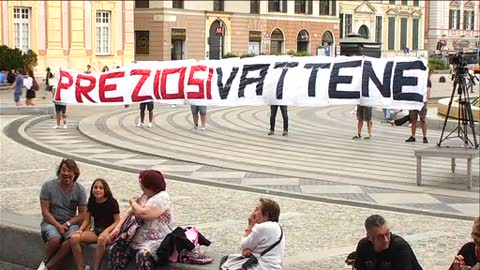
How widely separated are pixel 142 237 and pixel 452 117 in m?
19.1

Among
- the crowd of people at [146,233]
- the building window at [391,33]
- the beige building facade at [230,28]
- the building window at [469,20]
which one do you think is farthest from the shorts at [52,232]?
the building window at [469,20]

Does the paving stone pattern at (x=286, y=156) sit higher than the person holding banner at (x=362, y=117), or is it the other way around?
the person holding banner at (x=362, y=117)

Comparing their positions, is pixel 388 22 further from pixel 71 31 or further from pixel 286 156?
pixel 286 156

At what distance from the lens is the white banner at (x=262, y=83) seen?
19203 mm

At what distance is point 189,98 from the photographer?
22.7 metres

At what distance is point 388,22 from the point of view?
91938mm

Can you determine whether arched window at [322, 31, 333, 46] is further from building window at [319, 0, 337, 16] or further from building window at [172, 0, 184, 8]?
building window at [172, 0, 184, 8]

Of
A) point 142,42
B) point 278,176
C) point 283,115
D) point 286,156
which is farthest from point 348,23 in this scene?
point 278,176

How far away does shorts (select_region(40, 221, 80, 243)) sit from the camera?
875cm

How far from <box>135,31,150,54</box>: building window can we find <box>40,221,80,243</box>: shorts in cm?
5575

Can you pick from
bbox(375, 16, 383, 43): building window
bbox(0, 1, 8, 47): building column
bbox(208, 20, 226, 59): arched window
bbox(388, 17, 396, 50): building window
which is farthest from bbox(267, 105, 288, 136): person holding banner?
bbox(388, 17, 396, 50): building window

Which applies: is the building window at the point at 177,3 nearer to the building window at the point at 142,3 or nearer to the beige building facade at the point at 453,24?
the building window at the point at 142,3

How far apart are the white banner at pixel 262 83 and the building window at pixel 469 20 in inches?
3610

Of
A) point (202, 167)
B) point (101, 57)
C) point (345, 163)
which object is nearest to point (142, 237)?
point (202, 167)
